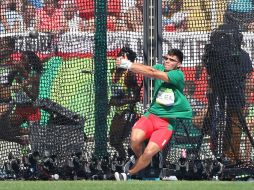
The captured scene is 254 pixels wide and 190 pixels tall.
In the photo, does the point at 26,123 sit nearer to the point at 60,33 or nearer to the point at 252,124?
the point at 60,33

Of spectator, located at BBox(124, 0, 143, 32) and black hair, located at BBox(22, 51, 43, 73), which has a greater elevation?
spectator, located at BBox(124, 0, 143, 32)

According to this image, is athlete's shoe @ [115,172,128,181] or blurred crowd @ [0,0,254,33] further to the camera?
blurred crowd @ [0,0,254,33]

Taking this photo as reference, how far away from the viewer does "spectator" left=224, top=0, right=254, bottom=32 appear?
12.3 metres

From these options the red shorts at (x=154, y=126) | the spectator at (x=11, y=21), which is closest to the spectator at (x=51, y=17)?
the spectator at (x=11, y=21)

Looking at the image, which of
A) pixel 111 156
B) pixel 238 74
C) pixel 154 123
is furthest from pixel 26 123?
pixel 238 74

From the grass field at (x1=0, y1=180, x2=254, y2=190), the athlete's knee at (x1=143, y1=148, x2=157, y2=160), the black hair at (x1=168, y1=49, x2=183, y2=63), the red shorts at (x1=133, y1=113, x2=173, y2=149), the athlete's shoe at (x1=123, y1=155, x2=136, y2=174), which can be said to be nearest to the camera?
the grass field at (x1=0, y1=180, x2=254, y2=190)

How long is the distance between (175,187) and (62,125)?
3.21 m

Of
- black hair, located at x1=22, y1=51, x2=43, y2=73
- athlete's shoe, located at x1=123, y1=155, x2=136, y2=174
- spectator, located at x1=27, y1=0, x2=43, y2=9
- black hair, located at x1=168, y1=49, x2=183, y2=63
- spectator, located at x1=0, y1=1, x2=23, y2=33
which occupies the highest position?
spectator, located at x1=27, y1=0, x2=43, y2=9

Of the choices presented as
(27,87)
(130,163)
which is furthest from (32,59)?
(130,163)

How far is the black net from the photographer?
14 mm

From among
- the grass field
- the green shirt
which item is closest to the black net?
the green shirt

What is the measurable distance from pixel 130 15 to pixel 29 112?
1975 millimetres

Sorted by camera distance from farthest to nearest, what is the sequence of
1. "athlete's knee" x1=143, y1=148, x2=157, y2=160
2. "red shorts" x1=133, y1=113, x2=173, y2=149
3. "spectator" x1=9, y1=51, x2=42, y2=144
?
"spectator" x1=9, y1=51, x2=42, y2=144
"red shorts" x1=133, y1=113, x2=173, y2=149
"athlete's knee" x1=143, y1=148, x2=157, y2=160

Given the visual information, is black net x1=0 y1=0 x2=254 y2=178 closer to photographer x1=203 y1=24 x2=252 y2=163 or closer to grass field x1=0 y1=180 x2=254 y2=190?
photographer x1=203 y1=24 x2=252 y2=163
